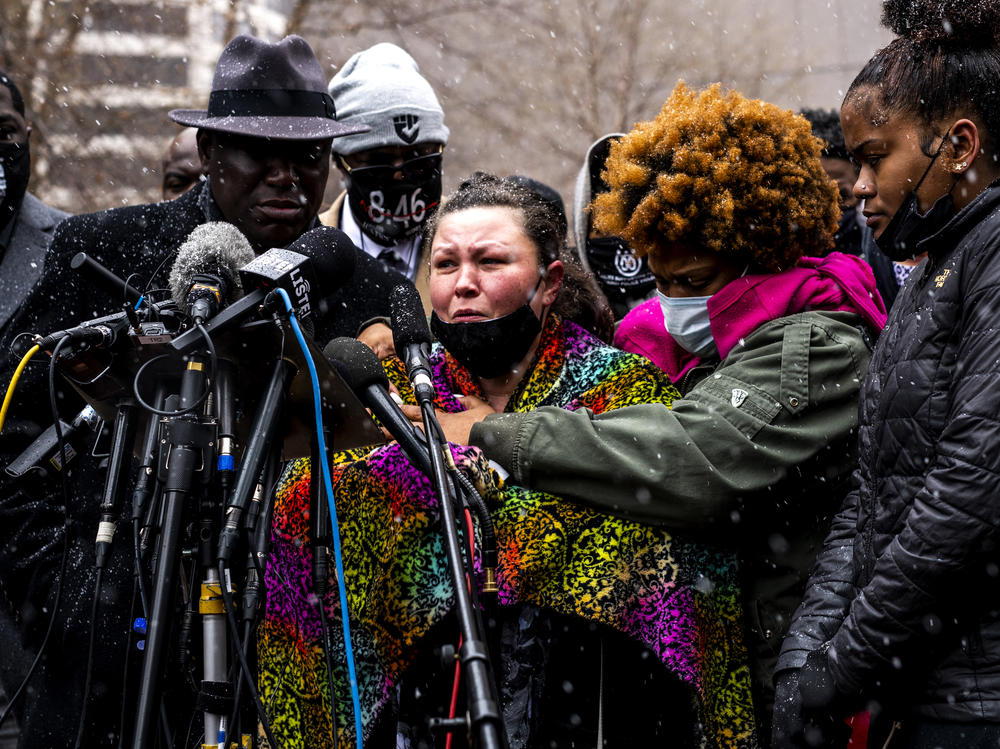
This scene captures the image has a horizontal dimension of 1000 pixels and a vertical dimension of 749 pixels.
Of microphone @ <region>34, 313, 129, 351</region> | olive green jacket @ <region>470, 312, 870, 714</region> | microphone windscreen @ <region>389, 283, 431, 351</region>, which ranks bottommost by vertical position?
Result: olive green jacket @ <region>470, 312, 870, 714</region>

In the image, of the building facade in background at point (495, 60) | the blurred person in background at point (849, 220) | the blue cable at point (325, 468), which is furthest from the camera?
the building facade in background at point (495, 60)

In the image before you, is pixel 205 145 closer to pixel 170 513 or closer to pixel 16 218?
pixel 16 218

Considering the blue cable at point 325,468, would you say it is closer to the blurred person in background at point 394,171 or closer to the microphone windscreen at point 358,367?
the microphone windscreen at point 358,367

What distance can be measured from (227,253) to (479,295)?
905 mm

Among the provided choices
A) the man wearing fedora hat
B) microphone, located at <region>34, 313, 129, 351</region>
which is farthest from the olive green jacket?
Answer: the man wearing fedora hat

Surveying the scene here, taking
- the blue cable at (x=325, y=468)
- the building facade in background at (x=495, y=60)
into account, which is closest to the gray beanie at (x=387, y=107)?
the blue cable at (x=325, y=468)

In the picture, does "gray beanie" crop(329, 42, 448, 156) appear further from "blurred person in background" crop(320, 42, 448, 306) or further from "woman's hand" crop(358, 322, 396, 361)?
"woman's hand" crop(358, 322, 396, 361)

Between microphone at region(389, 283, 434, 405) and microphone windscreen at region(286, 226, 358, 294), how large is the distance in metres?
0.17

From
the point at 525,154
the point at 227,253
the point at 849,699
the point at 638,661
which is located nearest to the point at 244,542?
the point at 227,253

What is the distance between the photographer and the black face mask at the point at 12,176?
511 centimetres

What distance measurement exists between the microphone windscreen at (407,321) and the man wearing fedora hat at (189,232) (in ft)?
3.03

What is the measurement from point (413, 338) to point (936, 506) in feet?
3.98

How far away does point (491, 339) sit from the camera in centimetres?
324

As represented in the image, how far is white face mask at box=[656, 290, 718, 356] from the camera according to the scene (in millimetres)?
3314
